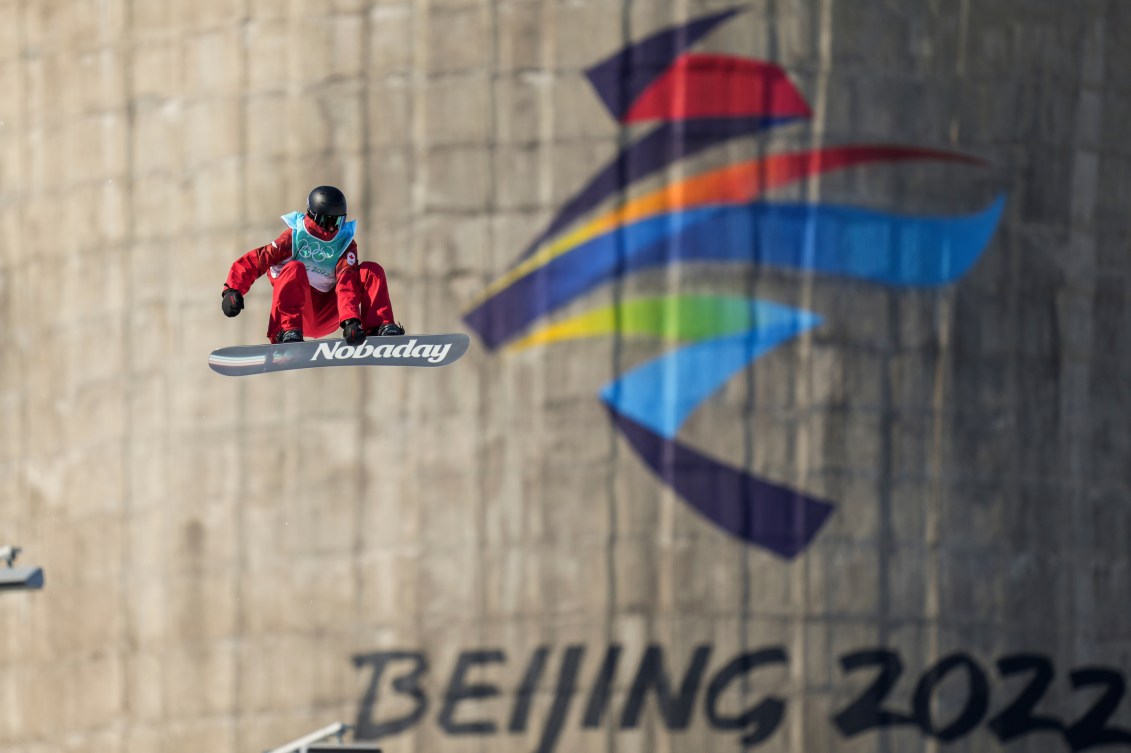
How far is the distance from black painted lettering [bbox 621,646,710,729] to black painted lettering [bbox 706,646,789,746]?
11.7 inches

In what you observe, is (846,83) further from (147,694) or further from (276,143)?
(147,694)

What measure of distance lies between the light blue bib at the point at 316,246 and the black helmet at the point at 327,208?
119 mm

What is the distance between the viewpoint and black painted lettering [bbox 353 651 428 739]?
4594 centimetres

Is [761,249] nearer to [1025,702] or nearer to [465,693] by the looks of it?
[1025,702]

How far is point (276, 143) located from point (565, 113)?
16.3 feet

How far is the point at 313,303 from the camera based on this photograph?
2734 centimetres

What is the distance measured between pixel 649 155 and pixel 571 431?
4.74 metres

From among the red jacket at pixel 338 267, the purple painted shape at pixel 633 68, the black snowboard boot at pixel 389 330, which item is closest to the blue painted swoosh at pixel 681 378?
the purple painted shape at pixel 633 68

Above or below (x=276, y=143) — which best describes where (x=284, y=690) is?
below

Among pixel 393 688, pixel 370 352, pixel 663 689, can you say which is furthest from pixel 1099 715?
pixel 370 352

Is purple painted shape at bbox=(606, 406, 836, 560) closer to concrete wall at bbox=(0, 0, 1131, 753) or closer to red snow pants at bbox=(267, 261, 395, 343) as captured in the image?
concrete wall at bbox=(0, 0, 1131, 753)

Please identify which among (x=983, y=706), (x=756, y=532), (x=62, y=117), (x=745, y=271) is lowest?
(x=983, y=706)

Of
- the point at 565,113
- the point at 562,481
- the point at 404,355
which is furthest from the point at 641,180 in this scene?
the point at 404,355

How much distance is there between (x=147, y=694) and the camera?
48.2 metres
